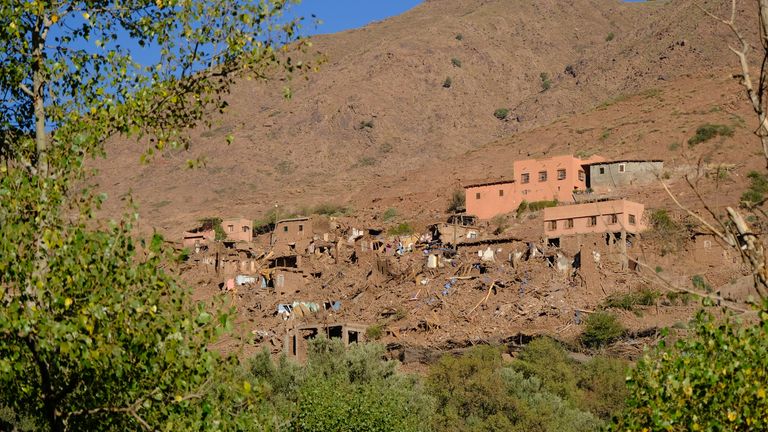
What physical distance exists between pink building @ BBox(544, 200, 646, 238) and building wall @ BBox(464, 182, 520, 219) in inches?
292

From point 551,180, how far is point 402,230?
7.58m

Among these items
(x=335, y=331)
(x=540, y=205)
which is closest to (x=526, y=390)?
(x=335, y=331)

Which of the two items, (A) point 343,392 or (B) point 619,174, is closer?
(A) point 343,392

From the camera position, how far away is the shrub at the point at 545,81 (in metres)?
118

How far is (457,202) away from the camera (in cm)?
6856

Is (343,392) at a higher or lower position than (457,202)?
lower

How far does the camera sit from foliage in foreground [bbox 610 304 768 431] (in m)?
11.0

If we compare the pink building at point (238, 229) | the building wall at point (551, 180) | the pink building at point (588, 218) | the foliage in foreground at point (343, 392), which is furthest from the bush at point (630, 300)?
the pink building at point (238, 229)

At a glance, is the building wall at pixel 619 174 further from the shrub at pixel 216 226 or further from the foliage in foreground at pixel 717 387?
the foliage in foreground at pixel 717 387

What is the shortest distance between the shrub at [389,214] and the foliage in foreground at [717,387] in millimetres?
56720

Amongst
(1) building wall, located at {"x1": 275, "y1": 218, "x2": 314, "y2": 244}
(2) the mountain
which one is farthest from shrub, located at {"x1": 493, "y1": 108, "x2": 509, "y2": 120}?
(1) building wall, located at {"x1": 275, "y1": 218, "x2": 314, "y2": 244}

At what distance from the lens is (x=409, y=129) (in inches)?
4296

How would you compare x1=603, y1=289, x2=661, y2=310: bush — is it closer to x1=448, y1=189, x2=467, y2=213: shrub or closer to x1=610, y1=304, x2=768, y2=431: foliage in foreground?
x1=448, y1=189, x2=467, y2=213: shrub

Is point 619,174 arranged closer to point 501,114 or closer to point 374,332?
point 374,332
